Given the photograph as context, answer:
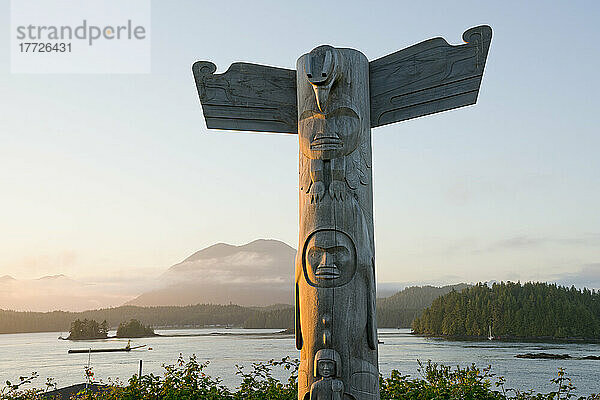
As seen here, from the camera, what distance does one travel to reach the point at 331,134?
11.2 feet

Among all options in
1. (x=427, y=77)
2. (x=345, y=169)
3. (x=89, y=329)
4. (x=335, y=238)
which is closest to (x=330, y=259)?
(x=335, y=238)

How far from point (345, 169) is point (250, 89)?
3.45ft

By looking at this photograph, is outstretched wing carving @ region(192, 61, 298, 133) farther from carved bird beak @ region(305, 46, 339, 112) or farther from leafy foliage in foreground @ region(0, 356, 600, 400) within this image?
leafy foliage in foreground @ region(0, 356, 600, 400)

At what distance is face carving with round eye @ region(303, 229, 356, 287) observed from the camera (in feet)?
10.8

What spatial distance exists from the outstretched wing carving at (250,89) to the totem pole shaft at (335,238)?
39 centimetres

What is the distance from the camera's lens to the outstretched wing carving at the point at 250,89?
→ 12.9 feet

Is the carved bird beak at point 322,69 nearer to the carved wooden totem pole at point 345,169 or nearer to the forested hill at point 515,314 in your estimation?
the carved wooden totem pole at point 345,169

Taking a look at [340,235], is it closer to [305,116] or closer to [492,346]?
[305,116]

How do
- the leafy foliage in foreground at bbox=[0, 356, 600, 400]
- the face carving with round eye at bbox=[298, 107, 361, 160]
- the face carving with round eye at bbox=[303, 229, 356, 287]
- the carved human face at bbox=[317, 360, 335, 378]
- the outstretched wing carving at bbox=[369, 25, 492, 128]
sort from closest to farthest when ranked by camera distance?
the carved human face at bbox=[317, 360, 335, 378] < the face carving with round eye at bbox=[303, 229, 356, 287] < the face carving with round eye at bbox=[298, 107, 361, 160] < the outstretched wing carving at bbox=[369, 25, 492, 128] < the leafy foliage in foreground at bbox=[0, 356, 600, 400]

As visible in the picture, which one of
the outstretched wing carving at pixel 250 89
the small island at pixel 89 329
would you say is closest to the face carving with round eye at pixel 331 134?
the outstretched wing carving at pixel 250 89

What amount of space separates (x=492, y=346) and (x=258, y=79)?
117ft

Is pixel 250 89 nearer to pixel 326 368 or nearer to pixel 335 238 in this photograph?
pixel 335 238

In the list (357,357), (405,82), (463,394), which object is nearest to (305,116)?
(405,82)

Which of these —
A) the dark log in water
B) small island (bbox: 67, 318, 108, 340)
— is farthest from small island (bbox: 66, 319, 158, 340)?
the dark log in water
